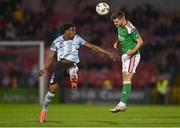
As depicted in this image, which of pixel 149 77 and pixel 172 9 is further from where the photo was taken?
pixel 172 9

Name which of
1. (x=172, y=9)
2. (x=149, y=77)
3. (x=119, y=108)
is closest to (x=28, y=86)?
(x=149, y=77)

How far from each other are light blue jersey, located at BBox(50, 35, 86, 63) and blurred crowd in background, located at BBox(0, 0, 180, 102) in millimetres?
17612

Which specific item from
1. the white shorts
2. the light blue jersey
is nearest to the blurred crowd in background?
the light blue jersey

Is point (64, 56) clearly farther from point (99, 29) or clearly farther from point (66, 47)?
point (99, 29)

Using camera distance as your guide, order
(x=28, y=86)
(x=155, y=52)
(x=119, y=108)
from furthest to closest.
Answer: (x=155, y=52) < (x=28, y=86) < (x=119, y=108)

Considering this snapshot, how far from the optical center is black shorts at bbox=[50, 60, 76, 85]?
13406 millimetres

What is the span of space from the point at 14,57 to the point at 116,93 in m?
5.37

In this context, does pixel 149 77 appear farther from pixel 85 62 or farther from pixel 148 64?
pixel 85 62

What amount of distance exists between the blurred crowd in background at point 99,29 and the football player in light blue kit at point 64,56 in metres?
17.6

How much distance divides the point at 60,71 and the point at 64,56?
376 mm

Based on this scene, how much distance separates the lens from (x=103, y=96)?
30.4 metres

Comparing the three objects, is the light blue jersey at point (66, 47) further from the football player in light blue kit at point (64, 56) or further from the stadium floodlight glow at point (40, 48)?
the stadium floodlight glow at point (40, 48)

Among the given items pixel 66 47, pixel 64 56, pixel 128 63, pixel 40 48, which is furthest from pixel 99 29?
pixel 128 63

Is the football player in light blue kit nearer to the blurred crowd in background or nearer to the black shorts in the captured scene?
the black shorts
